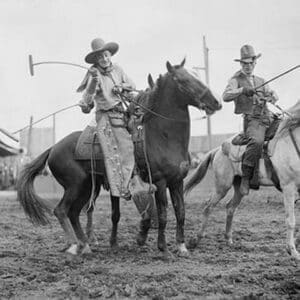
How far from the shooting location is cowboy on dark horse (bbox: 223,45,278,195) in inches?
342

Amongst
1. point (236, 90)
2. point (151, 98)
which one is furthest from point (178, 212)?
point (236, 90)

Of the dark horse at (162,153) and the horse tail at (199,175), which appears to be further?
the horse tail at (199,175)

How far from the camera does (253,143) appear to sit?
8625 mm

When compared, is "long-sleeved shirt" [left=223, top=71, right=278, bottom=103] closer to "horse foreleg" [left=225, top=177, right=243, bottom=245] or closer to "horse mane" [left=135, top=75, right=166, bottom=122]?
"horse mane" [left=135, top=75, right=166, bottom=122]

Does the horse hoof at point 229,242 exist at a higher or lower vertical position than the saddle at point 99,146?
lower

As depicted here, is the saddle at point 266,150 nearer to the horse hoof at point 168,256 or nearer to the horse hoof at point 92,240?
the horse hoof at point 168,256

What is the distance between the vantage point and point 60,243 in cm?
942

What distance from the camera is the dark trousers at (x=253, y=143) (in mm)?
8609

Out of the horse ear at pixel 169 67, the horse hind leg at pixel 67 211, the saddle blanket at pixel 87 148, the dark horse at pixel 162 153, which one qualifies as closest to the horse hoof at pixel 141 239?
the dark horse at pixel 162 153

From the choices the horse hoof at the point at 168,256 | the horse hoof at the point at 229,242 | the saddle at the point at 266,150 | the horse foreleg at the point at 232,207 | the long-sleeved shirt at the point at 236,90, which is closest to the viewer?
the horse hoof at the point at 168,256

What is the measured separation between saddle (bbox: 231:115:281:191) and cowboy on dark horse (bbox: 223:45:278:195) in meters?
0.05

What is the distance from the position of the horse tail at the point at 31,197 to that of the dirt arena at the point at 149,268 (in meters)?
0.47

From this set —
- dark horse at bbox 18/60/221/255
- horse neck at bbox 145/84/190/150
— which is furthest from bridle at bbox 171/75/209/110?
horse neck at bbox 145/84/190/150

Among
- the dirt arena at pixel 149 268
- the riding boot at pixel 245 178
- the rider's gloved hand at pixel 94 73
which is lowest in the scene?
the dirt arena at pixel 149 268
